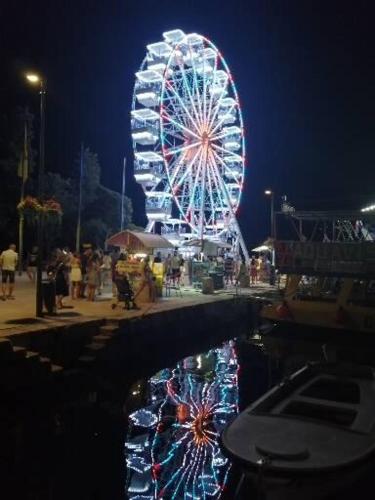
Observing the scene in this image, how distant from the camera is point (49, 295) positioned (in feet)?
48.1

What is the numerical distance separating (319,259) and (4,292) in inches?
410

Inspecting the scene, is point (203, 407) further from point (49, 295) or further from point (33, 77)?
point (33, 77)

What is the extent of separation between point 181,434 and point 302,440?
389 centimetres

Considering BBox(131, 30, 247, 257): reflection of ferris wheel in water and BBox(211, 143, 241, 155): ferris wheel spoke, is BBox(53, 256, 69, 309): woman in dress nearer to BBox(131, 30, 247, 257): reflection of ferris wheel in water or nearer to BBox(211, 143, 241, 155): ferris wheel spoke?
BBox(131, 30, 247, 257): reflection of ferris wheel in water

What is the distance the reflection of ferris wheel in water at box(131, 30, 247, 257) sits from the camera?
1321 inches

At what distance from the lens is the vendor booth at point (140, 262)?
1912cm

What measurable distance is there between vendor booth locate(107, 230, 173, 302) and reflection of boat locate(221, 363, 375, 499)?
9971 millimetres

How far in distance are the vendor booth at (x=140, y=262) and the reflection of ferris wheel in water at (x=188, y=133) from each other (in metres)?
13.3

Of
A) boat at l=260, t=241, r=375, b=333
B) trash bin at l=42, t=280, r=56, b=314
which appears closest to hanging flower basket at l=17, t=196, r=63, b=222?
trash bin at l=42, t=280, r=56, b=314

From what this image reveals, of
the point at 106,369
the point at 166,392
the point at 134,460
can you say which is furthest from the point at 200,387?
the point at 134,460

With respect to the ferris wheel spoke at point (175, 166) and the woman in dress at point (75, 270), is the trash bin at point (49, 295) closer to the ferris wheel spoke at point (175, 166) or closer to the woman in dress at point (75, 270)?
the woman in dress at point (75, 270)

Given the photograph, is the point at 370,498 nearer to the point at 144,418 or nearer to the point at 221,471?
the point at 221,471

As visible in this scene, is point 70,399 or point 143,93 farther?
point 143,93

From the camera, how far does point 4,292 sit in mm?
18078
